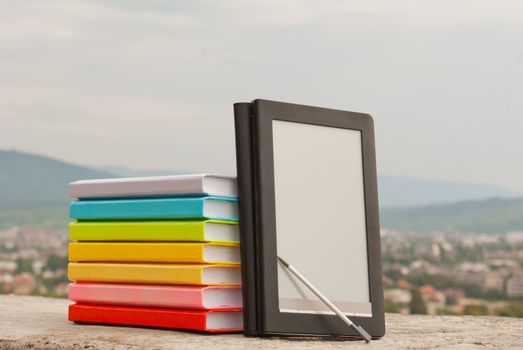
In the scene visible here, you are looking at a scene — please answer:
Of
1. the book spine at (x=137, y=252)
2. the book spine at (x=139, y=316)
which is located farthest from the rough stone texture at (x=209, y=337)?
the book spine at (x=137, y=252)

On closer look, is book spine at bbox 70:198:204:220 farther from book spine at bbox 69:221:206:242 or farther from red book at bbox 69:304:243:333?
red book at bbox 69:304:243:333

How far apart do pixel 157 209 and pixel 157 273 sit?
0.15m

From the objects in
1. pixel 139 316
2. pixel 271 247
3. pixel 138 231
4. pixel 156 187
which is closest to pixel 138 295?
pixel 139 316

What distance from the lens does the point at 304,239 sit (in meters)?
1.99

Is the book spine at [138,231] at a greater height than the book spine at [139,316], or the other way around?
the book spine at [138,231]

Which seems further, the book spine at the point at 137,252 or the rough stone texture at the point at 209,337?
the book spine at the point at 137,252

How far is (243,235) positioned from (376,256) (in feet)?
1.26

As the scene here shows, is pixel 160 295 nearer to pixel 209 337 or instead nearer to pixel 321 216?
pixel 209 337

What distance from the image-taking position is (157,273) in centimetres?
203

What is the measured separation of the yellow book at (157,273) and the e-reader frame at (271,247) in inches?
3.0

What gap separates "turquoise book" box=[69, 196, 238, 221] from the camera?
6.41 feet

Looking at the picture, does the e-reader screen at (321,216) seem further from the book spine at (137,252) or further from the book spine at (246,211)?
the book spine at (137,252)

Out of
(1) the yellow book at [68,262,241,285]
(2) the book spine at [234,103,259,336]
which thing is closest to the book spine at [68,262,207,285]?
(1) the yellow book at [68,262,241,285]

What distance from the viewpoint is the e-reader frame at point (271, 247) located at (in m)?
1.89
